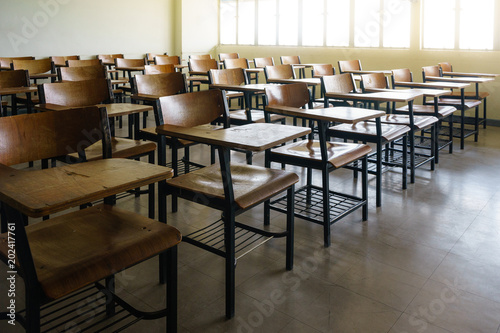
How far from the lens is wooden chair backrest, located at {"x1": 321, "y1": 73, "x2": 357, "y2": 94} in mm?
3366

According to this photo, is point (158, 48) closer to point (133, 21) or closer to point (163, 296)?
point (133, 21)

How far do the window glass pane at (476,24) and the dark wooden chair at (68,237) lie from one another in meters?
5.96

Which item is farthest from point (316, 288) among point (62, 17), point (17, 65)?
point (62, 17)

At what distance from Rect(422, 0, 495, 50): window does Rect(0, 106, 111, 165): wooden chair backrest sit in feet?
19.5

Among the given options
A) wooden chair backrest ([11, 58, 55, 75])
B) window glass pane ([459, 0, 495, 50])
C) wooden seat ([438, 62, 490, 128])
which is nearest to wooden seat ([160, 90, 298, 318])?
wooden chair backrest ([11, 58, 55, 75])

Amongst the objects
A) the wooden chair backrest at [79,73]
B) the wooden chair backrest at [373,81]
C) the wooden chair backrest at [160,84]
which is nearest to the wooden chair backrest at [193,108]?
the wooden chair backrest at [160,84]

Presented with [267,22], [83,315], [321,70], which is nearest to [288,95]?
[83,315]

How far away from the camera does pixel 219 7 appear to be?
957 cm

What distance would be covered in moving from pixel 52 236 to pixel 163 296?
2.12ft

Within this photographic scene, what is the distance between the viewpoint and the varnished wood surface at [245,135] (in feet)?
5.36

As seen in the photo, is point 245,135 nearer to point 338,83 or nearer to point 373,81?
point 338,83

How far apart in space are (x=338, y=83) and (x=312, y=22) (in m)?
4.91

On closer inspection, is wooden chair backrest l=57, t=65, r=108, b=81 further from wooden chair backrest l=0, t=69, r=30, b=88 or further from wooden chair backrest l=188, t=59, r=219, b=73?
wooden chair backrest l=188, t=59, r=219, b=73

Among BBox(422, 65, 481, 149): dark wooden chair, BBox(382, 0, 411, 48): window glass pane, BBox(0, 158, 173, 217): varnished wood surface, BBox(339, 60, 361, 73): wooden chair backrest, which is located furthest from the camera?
BBox(382, 0, 411, 48): window glass pane
